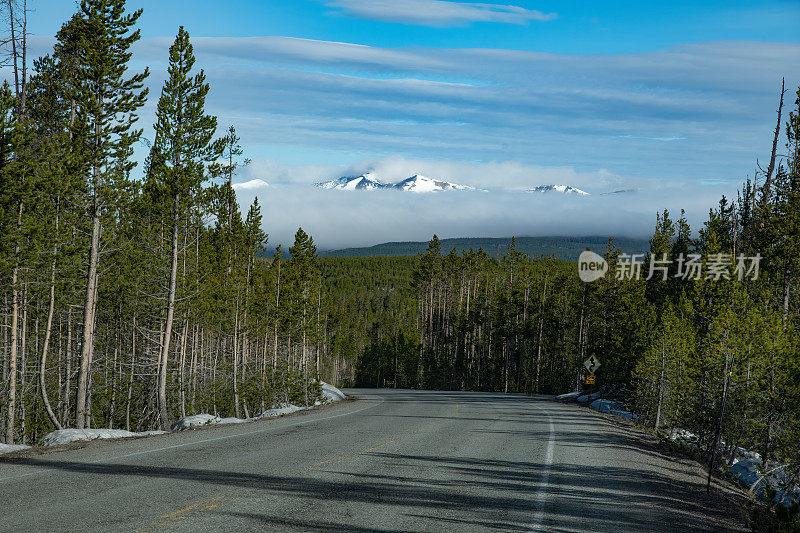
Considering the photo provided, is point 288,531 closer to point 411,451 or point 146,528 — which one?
point 146,528

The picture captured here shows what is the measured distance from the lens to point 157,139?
27.9 metres

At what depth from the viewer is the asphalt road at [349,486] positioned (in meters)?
8.43

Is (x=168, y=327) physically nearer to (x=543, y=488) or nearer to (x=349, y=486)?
(x=349, y=486)

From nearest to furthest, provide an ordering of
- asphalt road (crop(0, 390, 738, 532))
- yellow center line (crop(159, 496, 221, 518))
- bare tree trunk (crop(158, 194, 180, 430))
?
yellow center line (crop(159, 496, 221, 518)), asphalt road (crop(0, 390, 738, 532)), bare tree trunk (crop(158, 194, 180, 430))

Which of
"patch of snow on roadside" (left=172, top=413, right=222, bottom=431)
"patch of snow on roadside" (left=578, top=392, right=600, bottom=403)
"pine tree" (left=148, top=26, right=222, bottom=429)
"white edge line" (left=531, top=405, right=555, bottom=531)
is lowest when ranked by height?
"patch of snow on roadside" (left=578, top=392, right=600, bottom=403)

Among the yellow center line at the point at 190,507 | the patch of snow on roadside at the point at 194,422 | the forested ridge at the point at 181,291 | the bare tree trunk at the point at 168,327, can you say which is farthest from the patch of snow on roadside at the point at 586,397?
the yellow center line at the point at 190,507

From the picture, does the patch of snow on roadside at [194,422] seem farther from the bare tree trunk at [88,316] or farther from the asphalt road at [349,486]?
the bare tree trunk at [88,316]

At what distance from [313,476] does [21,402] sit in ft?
83.4

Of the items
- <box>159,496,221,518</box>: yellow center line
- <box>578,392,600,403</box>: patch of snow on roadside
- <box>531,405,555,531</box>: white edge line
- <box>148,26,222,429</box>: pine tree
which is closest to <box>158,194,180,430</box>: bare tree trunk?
<box>148,26,222,429</box>: pine tree

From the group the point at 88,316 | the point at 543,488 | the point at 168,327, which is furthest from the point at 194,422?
the point at 543,488

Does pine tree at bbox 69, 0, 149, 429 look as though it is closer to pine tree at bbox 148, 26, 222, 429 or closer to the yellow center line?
pine tree at bbox 148, 26, 222, 429

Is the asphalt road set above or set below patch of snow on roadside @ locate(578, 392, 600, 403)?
above

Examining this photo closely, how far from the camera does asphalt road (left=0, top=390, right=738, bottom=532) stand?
27.7 ft

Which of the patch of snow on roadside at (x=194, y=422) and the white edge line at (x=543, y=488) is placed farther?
the patch of snow on roadside at (x=194, y=422)
